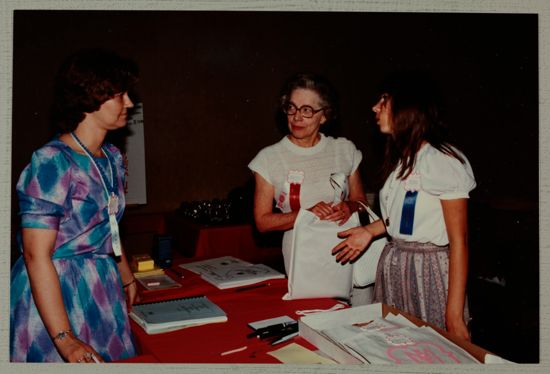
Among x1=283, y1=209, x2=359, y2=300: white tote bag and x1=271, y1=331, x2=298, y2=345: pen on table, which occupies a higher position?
x1=283, y1=209, x2=359, y2=300: white tote bag

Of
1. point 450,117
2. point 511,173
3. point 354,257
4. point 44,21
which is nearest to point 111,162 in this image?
point 44,21

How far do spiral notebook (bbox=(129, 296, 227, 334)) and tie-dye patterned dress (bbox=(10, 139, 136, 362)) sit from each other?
0.35ft

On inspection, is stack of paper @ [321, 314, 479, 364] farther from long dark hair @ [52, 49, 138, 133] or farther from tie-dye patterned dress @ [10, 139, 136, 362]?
long dark hair @ [52, 49, 138, 133]

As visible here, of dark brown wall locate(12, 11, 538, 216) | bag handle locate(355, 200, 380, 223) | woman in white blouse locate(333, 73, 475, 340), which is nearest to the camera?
woman in white blouse locate(333, 73, 475, 340)

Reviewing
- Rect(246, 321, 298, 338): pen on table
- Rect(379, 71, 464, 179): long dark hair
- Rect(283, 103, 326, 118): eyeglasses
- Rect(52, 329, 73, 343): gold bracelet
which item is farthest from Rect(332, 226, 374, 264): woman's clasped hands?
Rect(52, 329, 73, 343): gold bracelet

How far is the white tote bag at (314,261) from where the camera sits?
1.88 meters

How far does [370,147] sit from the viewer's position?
3.91 metres

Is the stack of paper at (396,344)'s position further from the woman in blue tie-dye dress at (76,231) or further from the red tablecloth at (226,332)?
the woman in blue tie-dye dress at (76,231)

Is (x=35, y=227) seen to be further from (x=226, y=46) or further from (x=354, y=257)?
(x=226, y=46)

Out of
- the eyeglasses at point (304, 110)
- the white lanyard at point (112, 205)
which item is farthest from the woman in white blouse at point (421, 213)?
the white lanyard at point (112, 205)

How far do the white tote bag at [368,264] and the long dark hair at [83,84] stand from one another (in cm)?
120

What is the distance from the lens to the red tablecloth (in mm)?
1457

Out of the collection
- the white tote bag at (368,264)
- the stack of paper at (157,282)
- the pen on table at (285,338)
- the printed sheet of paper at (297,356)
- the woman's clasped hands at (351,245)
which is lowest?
the printed sheet of paper at (297,356)

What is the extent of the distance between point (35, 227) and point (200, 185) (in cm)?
286
